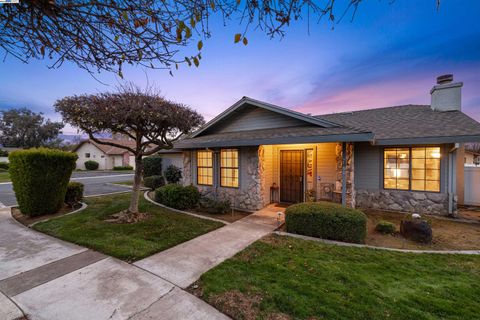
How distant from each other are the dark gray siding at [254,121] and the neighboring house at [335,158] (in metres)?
0.04

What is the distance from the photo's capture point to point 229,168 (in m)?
8.68

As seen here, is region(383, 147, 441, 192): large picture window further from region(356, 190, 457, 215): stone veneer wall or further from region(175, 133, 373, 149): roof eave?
region(175, 133, 373, 149): roof eave

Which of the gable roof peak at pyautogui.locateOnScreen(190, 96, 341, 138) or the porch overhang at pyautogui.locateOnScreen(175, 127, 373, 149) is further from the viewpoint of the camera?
the gable roof peak at pyautogui.locateOnScreen(190, 96, 341, 138)

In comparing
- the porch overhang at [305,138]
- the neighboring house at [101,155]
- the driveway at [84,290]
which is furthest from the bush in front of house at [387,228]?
the neighboring house at [101,155]

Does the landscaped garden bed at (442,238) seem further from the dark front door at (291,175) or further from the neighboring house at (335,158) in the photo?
the dark front door at (291,175)

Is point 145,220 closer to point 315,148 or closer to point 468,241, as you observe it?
point 315,148

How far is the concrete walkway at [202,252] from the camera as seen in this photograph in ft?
11.8

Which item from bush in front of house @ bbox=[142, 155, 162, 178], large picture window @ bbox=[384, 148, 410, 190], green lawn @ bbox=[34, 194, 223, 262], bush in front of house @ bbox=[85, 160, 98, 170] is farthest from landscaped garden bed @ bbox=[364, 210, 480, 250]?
bush in front of house @ bbox=[85, 160, 98, 170]

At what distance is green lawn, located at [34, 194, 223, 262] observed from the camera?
448 centimetres

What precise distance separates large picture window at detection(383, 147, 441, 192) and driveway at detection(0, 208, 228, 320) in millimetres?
8559

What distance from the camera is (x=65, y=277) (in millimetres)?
3434

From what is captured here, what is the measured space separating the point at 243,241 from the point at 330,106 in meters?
16.1

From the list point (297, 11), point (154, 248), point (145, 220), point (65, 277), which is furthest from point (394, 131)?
point (65, 277)

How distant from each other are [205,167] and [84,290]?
256 inches
